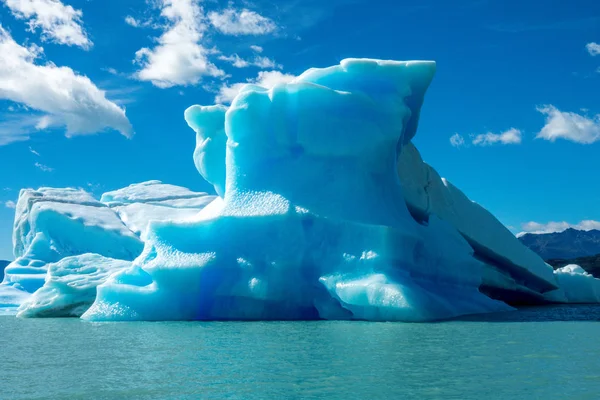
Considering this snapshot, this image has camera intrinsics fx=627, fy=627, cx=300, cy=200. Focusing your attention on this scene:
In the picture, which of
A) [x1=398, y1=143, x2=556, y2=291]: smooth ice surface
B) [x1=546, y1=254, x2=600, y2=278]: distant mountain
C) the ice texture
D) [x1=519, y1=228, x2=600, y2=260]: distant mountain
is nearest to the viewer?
[x1=398, y1=143, x2=556, y2=291]: smooth ice surface

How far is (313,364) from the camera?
5.07 meters

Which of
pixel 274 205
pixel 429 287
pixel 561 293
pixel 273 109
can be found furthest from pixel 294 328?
pixel 561 293

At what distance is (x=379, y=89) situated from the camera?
12.2 m

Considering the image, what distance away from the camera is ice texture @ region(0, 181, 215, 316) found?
73.3 feet

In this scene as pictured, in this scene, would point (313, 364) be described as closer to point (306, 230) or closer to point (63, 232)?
point (306, 230)

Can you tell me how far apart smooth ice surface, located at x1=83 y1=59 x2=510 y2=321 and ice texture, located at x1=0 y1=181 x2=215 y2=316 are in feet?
34.8

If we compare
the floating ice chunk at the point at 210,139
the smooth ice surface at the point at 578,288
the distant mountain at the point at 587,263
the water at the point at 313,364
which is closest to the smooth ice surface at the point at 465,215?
the smooth ice surface at the point at 578,288

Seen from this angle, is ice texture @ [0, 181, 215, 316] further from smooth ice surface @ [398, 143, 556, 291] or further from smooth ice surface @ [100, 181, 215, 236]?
smooth ice surface @ [398, 143, 556, 291]

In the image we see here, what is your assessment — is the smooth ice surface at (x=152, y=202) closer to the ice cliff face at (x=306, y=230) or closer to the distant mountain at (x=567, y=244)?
the ice cliff face at (x=306, y=230)

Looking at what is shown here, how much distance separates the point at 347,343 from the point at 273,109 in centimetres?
624

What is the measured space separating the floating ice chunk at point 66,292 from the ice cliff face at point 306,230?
0.16ft

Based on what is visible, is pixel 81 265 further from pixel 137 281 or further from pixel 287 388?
pixel 287 388

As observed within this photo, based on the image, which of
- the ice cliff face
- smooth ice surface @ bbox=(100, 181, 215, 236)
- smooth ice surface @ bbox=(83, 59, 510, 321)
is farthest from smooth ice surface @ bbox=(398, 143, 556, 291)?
smooth ice surface @ bbox=(100, 181, 215, 236)

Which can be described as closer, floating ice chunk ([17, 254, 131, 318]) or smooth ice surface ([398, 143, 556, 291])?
floating ice chunk ([17, 254, 131, 318])
